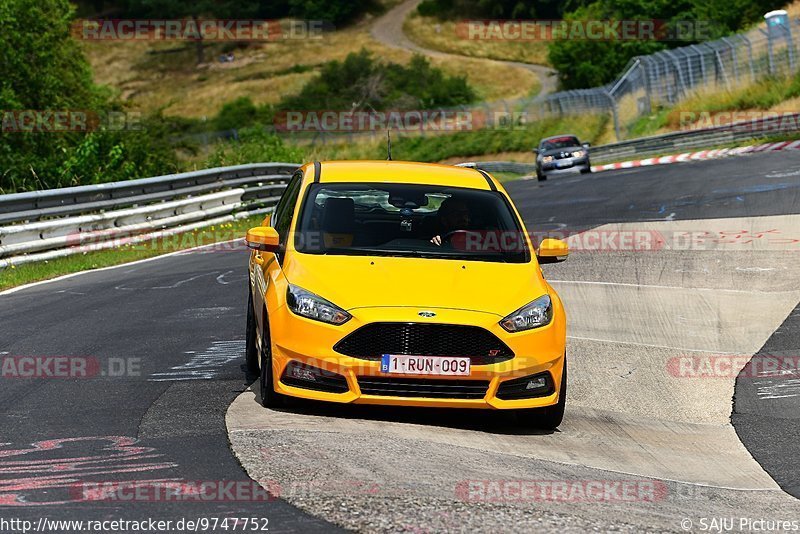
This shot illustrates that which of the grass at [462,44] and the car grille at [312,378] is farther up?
the car grille at [312,378]

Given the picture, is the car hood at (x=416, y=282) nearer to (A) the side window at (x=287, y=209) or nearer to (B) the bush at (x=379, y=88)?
(A) the side window at (x=287, y=209)

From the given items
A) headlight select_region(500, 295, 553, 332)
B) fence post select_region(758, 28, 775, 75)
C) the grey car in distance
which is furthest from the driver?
fence post select_region(758, 28, 775, 75)

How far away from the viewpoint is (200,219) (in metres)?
23.4

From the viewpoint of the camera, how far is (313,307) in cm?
791

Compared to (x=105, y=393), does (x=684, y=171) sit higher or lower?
lower

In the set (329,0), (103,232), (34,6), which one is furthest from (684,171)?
(329,0)

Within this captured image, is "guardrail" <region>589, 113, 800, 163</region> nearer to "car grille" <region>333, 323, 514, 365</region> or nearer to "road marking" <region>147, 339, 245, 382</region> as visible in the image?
"road marking" <region>147, 339, 245, 382</region>

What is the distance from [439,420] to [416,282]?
0.95m

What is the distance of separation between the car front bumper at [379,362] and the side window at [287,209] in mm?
1284

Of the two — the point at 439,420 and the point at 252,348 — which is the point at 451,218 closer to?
the point at 439,420

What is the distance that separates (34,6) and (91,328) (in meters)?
26.4

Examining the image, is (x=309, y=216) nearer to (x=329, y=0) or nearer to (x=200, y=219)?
(x=200, y=219)

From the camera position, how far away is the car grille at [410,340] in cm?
776

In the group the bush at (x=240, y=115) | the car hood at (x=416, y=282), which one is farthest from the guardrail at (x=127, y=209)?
the bush at (x=240, y=115)
